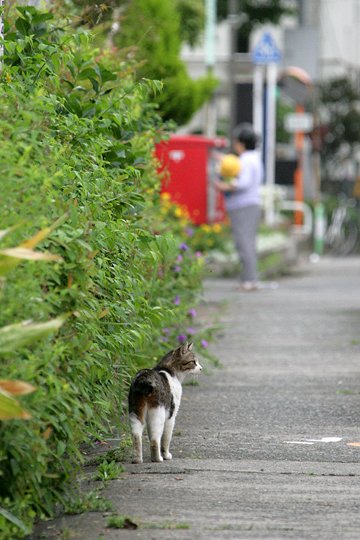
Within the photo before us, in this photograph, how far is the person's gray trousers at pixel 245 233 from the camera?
17828 mm

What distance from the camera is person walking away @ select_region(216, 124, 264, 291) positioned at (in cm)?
1781

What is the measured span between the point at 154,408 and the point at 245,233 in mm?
11267

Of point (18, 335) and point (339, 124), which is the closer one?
point (18, 335)

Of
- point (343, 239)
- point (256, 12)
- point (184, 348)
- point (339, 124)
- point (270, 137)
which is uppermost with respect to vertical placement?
point (184, 348)

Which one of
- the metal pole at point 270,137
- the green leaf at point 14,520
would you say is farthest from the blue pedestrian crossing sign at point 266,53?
the green leaf at point 14,520

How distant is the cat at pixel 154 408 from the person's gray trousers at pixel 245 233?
10.7 meters

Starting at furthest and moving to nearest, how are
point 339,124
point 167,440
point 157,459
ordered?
point 339,124 < point 167,440 < point 157,459

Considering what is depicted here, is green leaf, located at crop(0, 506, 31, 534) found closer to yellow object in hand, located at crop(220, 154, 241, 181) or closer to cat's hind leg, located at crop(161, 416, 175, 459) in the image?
cat's hind leg, located at crop(161, 416, 175, 459)

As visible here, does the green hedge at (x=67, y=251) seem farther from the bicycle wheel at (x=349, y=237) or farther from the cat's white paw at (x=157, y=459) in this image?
the bicycle wheel at (x=349, y=237)

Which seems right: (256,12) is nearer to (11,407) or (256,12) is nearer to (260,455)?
(260,455)

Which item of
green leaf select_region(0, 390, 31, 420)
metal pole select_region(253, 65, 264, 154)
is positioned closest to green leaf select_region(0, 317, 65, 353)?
green leaf select_region(0, 390, 31, 420)

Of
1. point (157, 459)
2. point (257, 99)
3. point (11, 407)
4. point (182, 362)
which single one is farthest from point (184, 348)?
point (257, 99)

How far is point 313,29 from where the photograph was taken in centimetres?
3675

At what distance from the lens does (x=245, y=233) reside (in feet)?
58.5
